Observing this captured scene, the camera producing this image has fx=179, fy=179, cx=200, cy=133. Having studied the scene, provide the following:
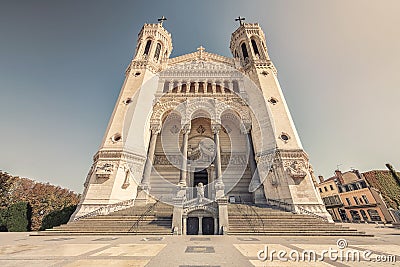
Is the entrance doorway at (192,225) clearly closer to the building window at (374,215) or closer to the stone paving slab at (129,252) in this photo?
the stone paving slab at (129,252)

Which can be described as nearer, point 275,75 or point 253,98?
point 253,98

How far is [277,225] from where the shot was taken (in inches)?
383

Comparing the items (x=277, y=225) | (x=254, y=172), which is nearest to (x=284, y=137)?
(x=254, y=172)

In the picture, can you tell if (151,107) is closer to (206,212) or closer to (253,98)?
(253,98)

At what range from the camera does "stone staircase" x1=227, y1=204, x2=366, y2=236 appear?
29.2 feet

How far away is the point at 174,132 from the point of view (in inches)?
781

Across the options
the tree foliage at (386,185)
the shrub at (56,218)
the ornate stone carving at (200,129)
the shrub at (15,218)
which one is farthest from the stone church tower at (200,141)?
the tree foliage at (386,185)

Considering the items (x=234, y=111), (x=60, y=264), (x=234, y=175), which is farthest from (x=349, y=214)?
(x=60, y=264)

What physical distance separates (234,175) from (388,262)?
14.0 metres

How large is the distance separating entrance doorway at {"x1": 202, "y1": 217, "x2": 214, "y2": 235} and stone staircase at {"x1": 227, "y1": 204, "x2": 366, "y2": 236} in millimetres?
1085

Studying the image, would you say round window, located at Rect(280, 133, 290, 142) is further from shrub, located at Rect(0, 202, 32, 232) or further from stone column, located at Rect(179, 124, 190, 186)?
shrub, located at Rect(0, 202, 32, 232)

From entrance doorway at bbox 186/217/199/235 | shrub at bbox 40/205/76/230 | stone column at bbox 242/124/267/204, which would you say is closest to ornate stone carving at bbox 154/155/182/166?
stone column at bbox 242/124/267/204

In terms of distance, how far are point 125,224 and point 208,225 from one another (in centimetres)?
464

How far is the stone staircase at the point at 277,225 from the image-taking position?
8.89m
